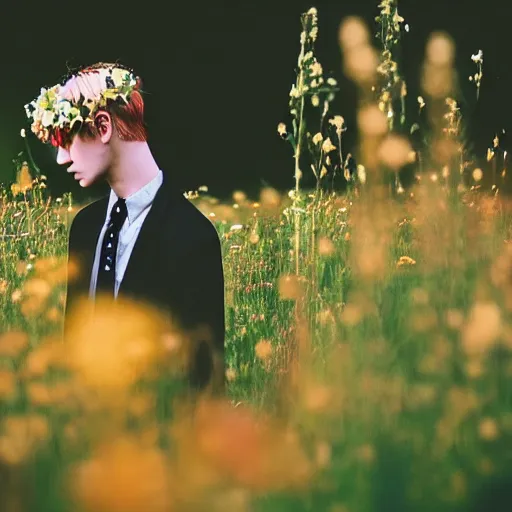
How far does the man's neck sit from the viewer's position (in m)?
2.63

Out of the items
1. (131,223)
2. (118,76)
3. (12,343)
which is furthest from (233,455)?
(118,76)

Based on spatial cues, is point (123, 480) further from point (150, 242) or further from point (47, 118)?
point (47, 118)

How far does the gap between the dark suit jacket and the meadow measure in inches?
3.7

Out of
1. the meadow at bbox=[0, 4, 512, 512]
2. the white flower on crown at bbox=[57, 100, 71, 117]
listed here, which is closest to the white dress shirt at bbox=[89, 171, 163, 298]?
the meadow at bbox=[0, 4, 512, 512]

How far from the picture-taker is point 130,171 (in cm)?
263

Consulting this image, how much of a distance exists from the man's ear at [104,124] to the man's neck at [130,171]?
0.20 feet

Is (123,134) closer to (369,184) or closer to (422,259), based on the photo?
(369,184)

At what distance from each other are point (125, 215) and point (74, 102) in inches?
15.5

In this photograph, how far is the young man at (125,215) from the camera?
2.55 metres

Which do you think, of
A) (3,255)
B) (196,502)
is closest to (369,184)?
(196,502)

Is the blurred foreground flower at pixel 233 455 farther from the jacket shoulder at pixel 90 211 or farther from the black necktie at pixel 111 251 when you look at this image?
the jacket shoulder at pixel 90 211

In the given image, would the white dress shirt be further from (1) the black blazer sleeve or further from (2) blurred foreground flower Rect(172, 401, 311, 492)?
(2) blurred foreground flower Rect(172, 401, 311, 492)

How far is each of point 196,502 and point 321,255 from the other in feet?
2.79

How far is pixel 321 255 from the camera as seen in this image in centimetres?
253
